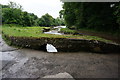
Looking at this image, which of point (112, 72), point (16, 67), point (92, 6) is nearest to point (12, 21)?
point (92, 6)

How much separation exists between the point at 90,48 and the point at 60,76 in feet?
9.99

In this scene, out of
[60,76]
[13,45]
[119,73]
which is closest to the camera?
[60,76]

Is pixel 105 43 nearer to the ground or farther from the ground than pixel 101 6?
nearer to the ground

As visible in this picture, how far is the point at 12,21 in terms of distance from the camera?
28625 millimetres

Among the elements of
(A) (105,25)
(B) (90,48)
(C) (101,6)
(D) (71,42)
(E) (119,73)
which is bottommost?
(E) (119,73)

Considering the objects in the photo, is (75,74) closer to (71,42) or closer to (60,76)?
(60,76)

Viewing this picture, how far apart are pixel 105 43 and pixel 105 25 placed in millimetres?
7481

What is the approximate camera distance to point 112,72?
2.84 m

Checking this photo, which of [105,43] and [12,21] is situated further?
[12,21]

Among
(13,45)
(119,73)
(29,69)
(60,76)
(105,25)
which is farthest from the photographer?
(105,25)

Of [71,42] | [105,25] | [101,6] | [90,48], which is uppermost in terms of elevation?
[101,6]

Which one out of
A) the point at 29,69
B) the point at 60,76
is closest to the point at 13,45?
the point at 29,69

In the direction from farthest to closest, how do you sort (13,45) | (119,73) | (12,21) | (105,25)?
1. (12,21)
2. (105,25)
3. (13,45)
4. (119,73)

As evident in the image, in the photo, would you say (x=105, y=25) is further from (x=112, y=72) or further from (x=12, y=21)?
(x=12, y=21)
